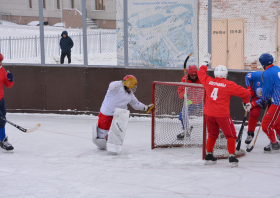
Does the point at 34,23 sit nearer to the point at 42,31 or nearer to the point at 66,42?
the point at 42,31

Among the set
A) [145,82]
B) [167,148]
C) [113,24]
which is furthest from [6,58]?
[167,148]

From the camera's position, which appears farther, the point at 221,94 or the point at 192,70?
the point at 192,70

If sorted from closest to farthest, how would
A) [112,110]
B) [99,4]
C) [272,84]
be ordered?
[272,84]
[112,110]
[99,4]

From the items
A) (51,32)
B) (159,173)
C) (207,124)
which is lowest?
(159,173)

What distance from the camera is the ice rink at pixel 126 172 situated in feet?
16.0

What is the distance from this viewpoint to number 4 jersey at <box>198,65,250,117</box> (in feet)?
18.3

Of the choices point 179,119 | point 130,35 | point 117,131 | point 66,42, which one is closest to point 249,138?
point 179,119

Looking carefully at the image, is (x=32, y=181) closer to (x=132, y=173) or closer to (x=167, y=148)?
(x=132, y=173)

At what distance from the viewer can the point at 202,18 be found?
919 centimetres

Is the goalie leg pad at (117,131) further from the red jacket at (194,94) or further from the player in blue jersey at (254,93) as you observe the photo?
the player in blue jersey at (254,93)

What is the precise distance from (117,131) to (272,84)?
8.31ft

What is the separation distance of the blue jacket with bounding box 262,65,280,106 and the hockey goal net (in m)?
1.00

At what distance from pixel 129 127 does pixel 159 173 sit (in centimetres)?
338

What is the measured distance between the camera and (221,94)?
563 cm
